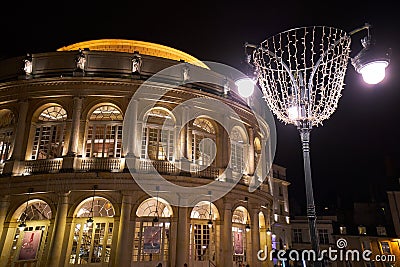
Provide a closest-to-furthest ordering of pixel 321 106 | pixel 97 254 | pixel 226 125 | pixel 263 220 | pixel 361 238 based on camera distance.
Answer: pixel 321 106, pixel 97 254, pixel 226 125, pixel 263 220, pixel 361 238

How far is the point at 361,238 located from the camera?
37.5 metres

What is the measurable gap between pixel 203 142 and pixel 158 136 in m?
2.94

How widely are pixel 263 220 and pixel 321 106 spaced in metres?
15.9

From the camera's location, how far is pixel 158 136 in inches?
749

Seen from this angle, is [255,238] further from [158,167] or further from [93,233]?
[93,233]

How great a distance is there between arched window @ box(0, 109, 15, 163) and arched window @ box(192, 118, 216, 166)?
10.0 m

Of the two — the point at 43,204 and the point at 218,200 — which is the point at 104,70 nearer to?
the point at 43,204

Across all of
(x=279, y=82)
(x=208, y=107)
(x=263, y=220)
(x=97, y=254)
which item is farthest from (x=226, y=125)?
(x=279, y=82)

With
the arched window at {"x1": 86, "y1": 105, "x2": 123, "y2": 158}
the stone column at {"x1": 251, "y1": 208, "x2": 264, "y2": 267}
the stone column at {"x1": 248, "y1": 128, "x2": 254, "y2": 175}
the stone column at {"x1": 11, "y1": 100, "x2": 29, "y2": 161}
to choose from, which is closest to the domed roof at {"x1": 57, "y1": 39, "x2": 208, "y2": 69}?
the arched window at {"x1": 86, "y1": 105, "x2": 123, "y2": 158}

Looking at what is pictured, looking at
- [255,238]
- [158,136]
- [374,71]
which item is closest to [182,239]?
[255,238]

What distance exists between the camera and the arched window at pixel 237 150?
70.4ft

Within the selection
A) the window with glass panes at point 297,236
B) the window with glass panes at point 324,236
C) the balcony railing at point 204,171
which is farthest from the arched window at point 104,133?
the window with glass panes at point 324,236

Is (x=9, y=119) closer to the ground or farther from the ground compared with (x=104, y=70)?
closer to the ground

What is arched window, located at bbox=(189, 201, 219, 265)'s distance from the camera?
18047mm
